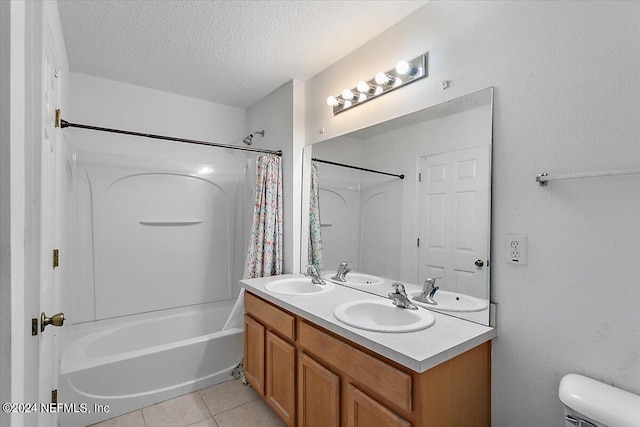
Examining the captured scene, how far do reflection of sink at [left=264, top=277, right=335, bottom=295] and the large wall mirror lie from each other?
0.16 meters

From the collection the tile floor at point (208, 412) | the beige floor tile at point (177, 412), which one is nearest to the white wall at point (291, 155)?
the tile floor at point (208, 412)

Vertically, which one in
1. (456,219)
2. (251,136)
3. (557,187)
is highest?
(251,136)

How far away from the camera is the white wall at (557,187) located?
3.53 feet

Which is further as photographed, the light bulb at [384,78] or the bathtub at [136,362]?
the bathtub at [136,362]

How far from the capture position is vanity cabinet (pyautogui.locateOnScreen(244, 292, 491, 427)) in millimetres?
1182

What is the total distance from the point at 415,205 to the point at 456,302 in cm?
56

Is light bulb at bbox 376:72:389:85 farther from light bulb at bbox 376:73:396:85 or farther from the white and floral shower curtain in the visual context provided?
the white and floral shower curtain

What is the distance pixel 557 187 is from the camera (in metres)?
1.23

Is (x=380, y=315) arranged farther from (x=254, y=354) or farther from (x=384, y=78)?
(x=384, y=78)

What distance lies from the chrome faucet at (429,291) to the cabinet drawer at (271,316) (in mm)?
740

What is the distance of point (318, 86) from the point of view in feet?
8.36

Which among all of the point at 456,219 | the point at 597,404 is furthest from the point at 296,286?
the point at 597,404

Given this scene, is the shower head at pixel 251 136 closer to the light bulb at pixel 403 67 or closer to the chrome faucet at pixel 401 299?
the light bulb at pixel 403 67
